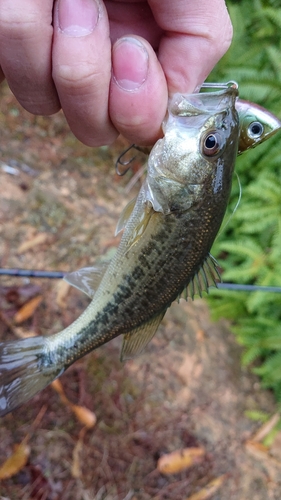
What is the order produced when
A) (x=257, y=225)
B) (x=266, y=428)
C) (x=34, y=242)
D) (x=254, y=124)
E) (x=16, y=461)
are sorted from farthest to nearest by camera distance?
(x=257, y=225) → (x=266, y=428) → (x=34, y=242) → (x=16, y=461) → (x=254, y=124)

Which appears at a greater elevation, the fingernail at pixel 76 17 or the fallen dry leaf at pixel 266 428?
the fingernail at pixel 76 17

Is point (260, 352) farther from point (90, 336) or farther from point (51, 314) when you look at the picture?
point (90, 336)

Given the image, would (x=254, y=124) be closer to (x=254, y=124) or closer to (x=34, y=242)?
(x=254, y=124)

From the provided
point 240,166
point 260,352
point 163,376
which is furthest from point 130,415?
point 240,166

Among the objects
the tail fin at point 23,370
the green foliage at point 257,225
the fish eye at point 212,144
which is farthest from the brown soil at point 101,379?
the fish eye at point 212,144

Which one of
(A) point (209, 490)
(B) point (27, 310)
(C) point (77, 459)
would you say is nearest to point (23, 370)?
(B) point (27, 310)

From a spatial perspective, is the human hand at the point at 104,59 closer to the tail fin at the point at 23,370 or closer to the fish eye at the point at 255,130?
the fish eye at the point at 255,130
